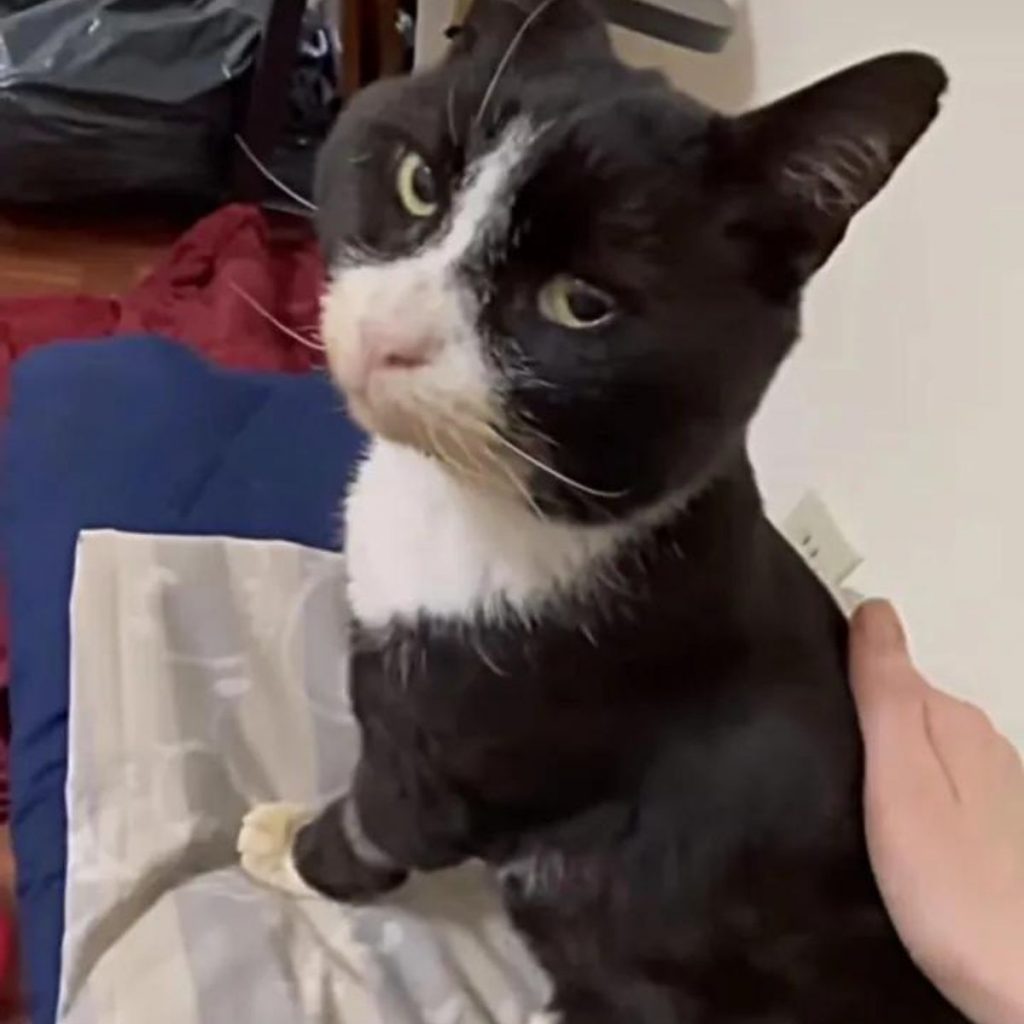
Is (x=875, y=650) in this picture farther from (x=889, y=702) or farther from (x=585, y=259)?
(x=585, y=259)

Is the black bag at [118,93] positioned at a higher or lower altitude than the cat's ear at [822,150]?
lower

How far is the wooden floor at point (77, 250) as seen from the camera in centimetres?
204

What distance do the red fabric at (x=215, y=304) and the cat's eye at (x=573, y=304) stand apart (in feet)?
3.06

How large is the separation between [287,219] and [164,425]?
2.22 feet

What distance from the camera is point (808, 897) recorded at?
100 cm

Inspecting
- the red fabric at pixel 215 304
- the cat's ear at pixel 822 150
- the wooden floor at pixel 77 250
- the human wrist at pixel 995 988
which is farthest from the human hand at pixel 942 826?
the wooden floor at pixel 77 250

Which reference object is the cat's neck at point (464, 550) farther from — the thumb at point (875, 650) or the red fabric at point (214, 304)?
the red fabric at point (214, 304)

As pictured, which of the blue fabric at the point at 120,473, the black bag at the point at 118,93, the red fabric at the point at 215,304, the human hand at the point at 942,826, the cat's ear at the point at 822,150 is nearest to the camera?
the cat's ear at the point at 822,150

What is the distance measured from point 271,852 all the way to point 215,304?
76 cm

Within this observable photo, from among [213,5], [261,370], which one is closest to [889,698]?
[261,370]

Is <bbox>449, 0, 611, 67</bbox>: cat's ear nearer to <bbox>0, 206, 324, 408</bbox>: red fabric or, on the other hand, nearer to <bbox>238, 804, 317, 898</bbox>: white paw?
<bbox>238, 804, 317, 898</bbox>: white paw

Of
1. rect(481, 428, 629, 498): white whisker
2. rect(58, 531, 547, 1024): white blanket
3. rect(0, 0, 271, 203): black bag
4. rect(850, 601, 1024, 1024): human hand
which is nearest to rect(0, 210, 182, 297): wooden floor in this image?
rect(0, 0, 271, 203): black bag

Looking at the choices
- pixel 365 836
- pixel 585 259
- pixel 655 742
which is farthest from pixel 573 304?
pixel 365 836

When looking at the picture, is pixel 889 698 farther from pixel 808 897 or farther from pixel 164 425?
pixel 164 425
